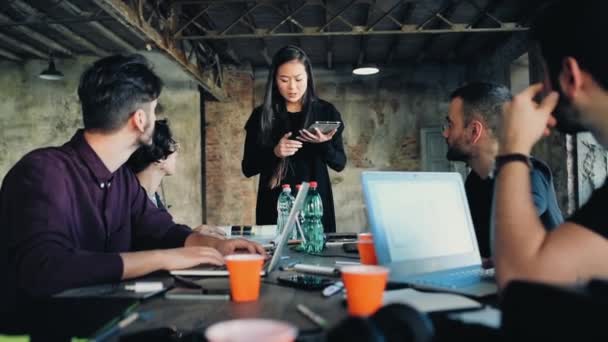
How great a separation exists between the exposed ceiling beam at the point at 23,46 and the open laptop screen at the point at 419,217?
8225mm

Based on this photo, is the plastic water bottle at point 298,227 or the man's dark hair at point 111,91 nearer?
the man's dark hair at point 111,91

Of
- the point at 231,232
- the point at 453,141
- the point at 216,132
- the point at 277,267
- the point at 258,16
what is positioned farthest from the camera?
the point at 216,132

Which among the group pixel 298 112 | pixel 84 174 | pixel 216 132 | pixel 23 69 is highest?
pixel 23 69

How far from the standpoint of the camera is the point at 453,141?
94.3 inches

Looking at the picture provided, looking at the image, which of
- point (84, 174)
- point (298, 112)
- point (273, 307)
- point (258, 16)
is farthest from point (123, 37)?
point (273, 307)

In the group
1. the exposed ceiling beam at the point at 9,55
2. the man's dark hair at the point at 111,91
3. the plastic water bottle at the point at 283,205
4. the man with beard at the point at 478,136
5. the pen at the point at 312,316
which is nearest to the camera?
the pen at the point at 312,316

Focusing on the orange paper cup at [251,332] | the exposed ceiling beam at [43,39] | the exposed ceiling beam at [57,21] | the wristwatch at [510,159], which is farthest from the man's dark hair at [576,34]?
the exposed ceiling beam at [43,39]

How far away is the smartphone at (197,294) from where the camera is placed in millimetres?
1234

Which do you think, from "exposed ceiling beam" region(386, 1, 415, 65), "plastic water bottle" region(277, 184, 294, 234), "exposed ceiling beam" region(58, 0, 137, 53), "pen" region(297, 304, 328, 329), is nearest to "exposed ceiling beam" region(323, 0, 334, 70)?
"exposed ceiling beam" region(386, 1, 415, 65)

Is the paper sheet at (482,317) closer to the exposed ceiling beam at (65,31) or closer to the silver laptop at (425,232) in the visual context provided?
the silver laptop at (425,232)

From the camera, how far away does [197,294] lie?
128 centimetres

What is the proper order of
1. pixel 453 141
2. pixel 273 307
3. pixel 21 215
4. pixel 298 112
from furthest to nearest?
pixel 298 112, pixel 453 141, pixel 21 215, pixel 273 307

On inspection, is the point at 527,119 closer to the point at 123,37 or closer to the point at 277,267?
the point at 277,267

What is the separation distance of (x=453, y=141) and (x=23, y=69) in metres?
9.08
